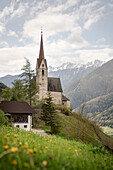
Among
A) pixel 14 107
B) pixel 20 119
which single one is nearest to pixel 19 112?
pixel 14 107

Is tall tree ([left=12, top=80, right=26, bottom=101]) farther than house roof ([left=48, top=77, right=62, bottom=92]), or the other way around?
house roof ([left=48, top=77, right=62, bottom=92])

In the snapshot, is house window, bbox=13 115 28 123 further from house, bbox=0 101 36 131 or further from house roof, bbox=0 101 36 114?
house roof, bbox=0 101 36 114

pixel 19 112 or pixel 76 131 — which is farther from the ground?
pixel 19 112

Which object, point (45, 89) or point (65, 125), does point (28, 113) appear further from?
point (45, 89)

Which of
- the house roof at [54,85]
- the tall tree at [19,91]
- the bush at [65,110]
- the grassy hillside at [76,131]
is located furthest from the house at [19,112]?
the house roof at [54,85]

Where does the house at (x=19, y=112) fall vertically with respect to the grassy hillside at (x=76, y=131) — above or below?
above

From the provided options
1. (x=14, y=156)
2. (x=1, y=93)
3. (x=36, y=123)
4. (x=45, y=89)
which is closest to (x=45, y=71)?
(x=45, y=89)

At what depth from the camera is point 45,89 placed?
4594 centimetres

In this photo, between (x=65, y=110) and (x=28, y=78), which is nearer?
(x=28, y=78)

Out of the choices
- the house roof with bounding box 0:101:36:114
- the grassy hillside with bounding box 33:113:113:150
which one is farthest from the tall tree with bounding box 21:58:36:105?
the house roof with bounding box 0:101:36:114

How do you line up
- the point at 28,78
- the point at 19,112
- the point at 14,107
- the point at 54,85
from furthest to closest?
the point at 54,85 < the point at 28,78 < the point at 14,107 < the point at 19,112

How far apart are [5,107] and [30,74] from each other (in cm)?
988

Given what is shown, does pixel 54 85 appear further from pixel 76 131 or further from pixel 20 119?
pixel 20 119

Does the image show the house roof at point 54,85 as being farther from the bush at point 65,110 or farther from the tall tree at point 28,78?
the tall tree at point 28,78
